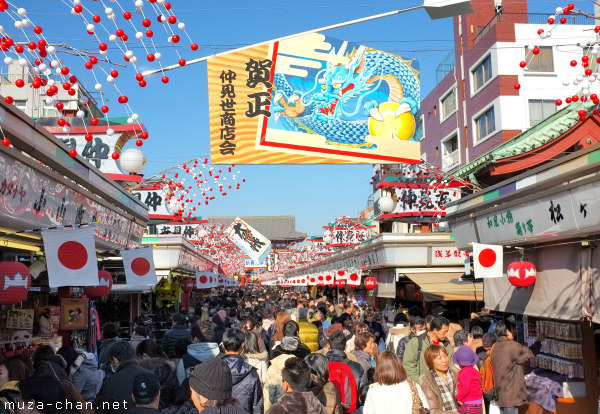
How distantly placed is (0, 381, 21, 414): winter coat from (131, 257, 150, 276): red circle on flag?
253 inches

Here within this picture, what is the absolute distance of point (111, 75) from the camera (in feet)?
16.9

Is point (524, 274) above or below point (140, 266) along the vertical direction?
below

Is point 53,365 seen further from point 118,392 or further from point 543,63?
point 543,63

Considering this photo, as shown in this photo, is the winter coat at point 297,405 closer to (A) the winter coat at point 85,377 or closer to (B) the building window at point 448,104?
(A) the winter coat at point 85,377

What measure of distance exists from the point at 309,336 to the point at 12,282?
487 cm

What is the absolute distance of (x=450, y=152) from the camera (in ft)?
111

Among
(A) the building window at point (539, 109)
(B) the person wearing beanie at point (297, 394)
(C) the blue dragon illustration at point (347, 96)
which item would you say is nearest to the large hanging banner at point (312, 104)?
(C) the blue dragon illustration at point (347, 96)

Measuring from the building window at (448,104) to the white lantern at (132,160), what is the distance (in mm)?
21124

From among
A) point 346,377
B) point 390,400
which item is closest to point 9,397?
point 390,400

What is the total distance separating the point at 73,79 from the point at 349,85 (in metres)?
6.18

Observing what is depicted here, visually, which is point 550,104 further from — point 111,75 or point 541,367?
point 111,75

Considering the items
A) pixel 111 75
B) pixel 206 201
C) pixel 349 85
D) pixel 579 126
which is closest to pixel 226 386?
pixel 111 75

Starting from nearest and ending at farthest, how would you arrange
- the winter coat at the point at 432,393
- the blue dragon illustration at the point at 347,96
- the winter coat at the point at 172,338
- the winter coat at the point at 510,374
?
the winter coat at the point at 432,393 < the winter coat at the point at 172,338 < the winter coat at the point at 510,374 < the blue dragon illustration at the point at 347,96

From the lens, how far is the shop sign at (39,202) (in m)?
6.40
